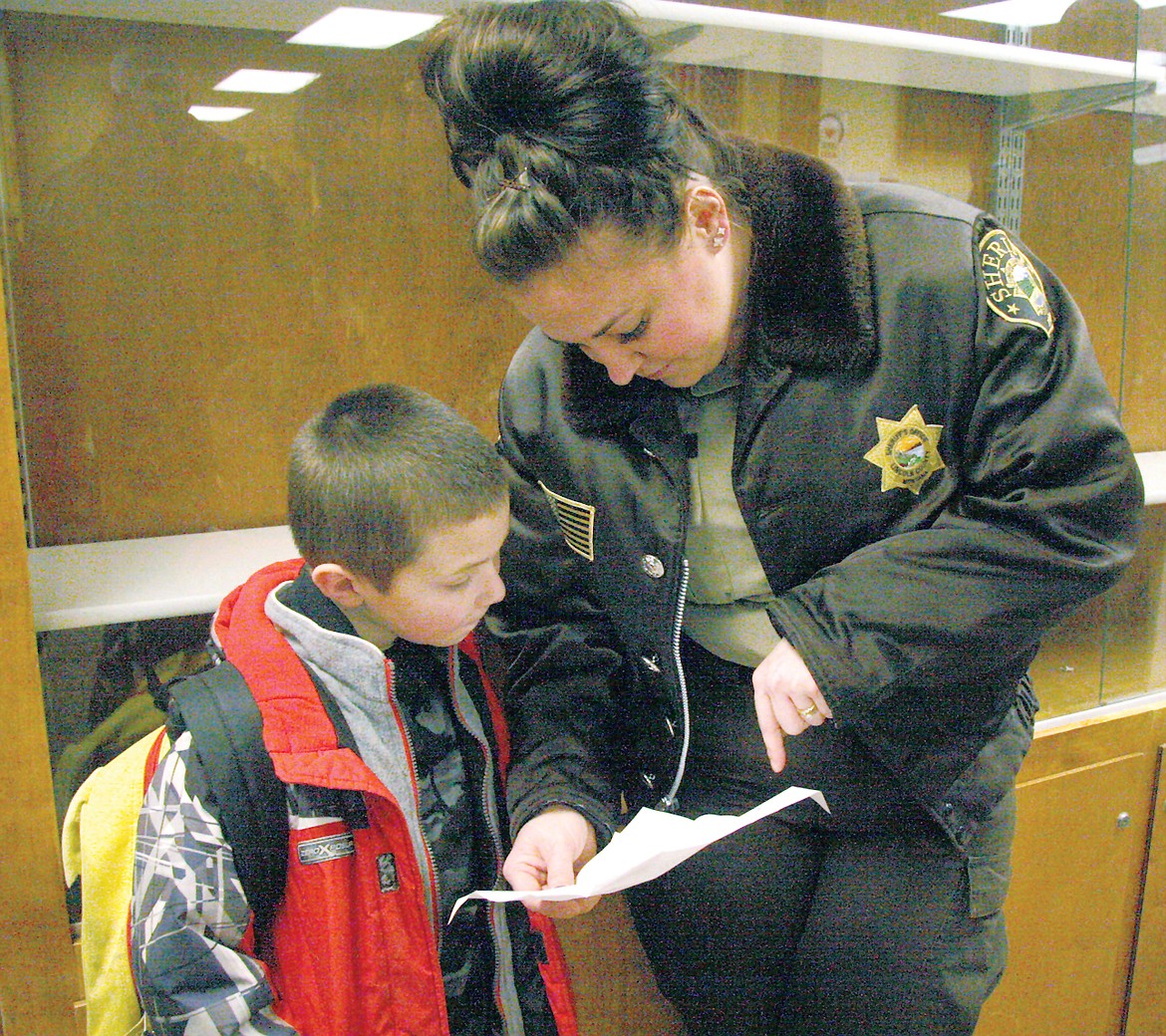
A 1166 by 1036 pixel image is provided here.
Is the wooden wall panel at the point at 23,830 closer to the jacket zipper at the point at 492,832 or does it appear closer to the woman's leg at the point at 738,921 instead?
the jacket zipper at the point at 492,832

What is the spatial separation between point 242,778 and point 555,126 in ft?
2.13

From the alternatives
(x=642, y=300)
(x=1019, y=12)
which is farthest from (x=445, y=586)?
(x=1019, y=12)

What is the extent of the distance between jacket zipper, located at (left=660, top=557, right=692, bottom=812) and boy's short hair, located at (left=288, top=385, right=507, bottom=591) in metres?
0.22

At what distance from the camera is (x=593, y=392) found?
3.71ft

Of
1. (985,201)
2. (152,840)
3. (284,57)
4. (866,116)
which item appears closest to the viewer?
(152,840)

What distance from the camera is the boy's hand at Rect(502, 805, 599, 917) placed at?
41.4 inches

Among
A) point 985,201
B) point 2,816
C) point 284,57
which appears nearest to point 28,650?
point 2,816

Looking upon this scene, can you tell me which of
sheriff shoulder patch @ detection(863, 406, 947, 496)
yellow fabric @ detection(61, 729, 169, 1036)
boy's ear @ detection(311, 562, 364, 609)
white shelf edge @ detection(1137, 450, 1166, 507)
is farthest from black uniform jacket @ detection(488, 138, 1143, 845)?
white shelf edge @ detection(1137, 450, 1166, 507)

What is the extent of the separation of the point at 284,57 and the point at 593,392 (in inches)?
30.5

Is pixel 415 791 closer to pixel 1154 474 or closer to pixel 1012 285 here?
pixel 1012 285

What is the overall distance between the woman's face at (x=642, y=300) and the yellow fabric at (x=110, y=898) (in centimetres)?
58

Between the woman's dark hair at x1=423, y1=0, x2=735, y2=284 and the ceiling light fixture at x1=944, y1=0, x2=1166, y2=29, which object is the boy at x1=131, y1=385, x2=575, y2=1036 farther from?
the ceiling light fixture at x1=944, y1=0, x2=1166, y2=29

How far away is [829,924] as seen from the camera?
3.64 ft

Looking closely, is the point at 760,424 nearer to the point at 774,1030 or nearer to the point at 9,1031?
the point at 774,1030
